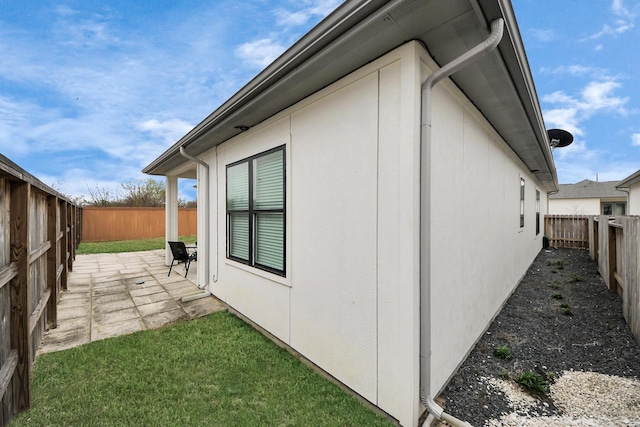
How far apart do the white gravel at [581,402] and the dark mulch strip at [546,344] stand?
2.9 inches

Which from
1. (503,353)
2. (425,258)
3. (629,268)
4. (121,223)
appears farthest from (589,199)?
(121,223)

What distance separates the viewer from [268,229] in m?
3.41

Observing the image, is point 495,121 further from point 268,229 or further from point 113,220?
point 113,220

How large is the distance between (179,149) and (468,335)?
204 inches

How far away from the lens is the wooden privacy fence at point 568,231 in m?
11.0

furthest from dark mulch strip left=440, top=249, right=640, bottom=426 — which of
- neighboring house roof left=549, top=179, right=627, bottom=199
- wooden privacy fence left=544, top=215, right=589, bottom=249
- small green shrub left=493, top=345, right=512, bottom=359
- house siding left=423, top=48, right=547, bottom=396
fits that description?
neighboring house roof left=549, top=179, right=627, bottom=199

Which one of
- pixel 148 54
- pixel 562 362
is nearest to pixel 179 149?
pixel 148 54

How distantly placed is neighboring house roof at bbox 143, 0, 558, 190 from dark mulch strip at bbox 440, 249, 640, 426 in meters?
2.63

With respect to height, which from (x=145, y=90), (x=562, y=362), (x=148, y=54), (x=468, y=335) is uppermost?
(x=145, y=90)

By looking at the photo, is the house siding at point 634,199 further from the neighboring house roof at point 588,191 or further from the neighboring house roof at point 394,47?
the neighboring house roof at point 394,47

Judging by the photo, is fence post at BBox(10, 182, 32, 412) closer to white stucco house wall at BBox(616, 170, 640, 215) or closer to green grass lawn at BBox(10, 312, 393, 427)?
green grass lawn at BBox(10, 312, 393, 427)

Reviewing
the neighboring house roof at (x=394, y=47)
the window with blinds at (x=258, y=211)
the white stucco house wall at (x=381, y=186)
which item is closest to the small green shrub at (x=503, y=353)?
the white stucco house wall at (x=381, y=186)

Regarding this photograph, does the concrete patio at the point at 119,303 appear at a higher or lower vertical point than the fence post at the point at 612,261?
lower

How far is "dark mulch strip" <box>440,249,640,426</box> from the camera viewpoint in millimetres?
2229
